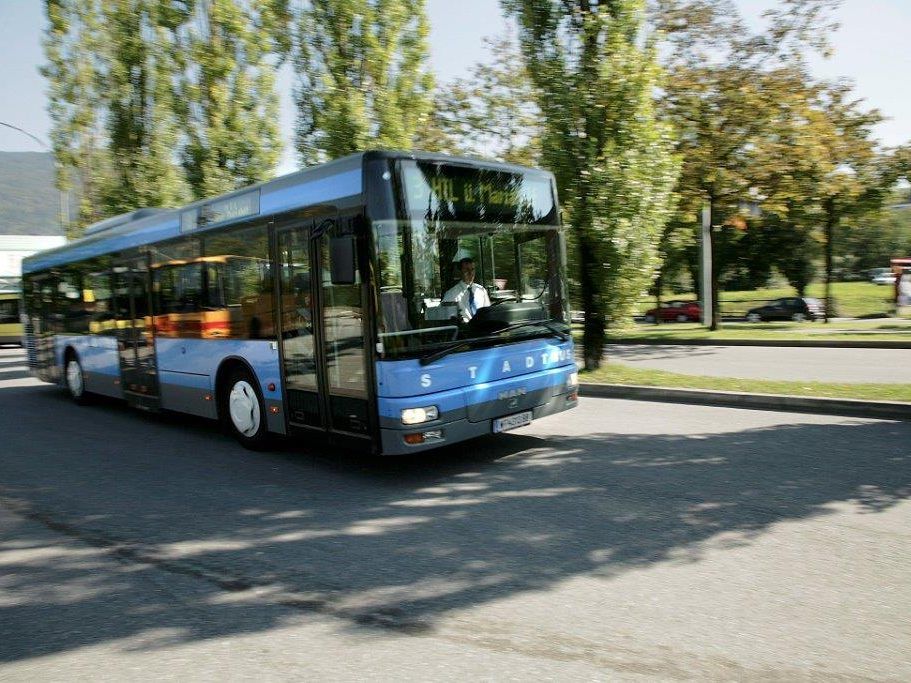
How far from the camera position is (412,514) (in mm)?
5832

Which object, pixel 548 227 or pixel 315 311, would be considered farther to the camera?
pixel 548 227

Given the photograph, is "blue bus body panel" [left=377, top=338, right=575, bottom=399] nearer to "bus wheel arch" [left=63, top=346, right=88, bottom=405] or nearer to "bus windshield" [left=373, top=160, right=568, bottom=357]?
"bus windshield" [left=373, top=160, right=568, bottom=357]

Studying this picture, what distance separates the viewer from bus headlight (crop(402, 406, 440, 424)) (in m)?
6.36

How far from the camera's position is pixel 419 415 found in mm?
6406

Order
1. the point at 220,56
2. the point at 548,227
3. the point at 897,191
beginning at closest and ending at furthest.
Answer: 1. the point at 548,227
2. the point at 220,56
3. the point at 897,191

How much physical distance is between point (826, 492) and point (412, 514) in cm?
334

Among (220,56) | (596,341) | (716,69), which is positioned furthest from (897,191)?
(220,56)

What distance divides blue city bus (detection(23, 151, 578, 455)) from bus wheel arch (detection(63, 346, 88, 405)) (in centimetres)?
375

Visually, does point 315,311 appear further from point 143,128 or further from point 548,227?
point 143,128

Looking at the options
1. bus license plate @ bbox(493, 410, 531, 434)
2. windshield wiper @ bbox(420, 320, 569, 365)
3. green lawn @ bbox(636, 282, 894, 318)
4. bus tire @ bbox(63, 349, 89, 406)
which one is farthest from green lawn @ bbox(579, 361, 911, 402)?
green lawn @ bbox(636, 282, 894, 318)

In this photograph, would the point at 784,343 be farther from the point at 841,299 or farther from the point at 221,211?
the point at 841,299

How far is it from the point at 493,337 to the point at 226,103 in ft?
52.2

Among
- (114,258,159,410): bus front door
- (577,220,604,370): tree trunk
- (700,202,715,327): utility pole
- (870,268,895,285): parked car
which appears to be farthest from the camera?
(870,268,895,285): parked car

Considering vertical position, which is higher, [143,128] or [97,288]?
[143,128]
